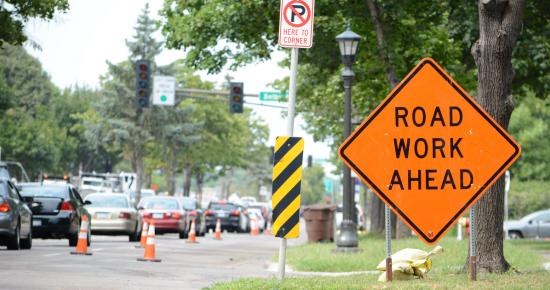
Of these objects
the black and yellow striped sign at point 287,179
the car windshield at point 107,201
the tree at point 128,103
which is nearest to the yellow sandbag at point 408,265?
the black and yellow striped sign at point 287,179

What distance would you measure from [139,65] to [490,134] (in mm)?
27380

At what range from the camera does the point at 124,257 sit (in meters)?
24.1

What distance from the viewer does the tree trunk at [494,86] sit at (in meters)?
16.1

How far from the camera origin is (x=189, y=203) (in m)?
45.3

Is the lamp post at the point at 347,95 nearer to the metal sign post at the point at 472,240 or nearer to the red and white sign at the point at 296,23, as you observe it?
the metal sign post at the point at 472,240

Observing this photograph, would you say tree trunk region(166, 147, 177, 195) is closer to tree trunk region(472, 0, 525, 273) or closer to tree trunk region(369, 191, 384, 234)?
tree trunk region(369, 191, 384, 234)

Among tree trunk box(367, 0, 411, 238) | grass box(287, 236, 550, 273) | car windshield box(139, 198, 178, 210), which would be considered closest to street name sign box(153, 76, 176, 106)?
car windshield box(139, 198, 178, 210)

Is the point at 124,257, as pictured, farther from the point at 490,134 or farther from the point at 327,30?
the point at 490,134

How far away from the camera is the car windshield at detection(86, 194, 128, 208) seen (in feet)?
115

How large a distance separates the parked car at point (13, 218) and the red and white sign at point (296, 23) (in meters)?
11.0

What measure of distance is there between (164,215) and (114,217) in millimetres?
6375

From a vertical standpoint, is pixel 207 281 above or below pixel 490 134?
below

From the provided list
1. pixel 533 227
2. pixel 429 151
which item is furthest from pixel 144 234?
pixel 533 227

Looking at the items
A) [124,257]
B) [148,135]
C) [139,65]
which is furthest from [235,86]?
[148,135]
